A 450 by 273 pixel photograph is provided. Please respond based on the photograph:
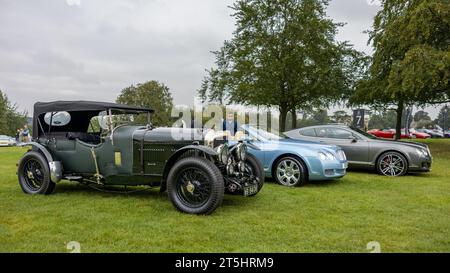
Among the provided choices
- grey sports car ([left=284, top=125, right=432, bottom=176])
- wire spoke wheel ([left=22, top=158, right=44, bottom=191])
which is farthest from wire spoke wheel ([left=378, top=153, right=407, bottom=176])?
wire spoke wheel ([left=22, top=158, right=44, bottom=191])

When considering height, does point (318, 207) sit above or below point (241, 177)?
below

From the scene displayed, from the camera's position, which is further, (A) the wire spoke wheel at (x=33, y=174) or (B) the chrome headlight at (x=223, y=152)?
(A) the wire spoke wheel at (x=33, y=174)

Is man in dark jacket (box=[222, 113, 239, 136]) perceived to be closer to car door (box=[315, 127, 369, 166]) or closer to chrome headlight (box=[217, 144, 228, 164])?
chrome headlight (box=[217, 144, 228, 164])

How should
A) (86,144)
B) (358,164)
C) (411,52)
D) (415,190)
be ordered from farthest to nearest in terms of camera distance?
(411,52), (358,164), (415,190), (86,144)

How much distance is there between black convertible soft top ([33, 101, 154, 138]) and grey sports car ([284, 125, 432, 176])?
5522 millimetres

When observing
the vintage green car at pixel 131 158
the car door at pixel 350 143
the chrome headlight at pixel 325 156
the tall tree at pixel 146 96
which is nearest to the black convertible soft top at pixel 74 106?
the vintage green car at pixel 131 158

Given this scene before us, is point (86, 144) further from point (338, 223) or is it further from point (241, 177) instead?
point (338, 223)

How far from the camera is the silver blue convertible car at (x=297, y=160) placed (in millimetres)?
8070

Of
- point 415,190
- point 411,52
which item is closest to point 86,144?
point 415,190

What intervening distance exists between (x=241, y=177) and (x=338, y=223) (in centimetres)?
173

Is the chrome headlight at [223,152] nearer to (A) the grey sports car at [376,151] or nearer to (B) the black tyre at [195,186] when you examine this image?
(B) the black tyre at [195,186]

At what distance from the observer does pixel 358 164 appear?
10.6 meters

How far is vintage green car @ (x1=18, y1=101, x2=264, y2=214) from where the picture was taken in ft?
18.5

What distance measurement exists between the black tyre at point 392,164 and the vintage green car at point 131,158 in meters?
5.02
